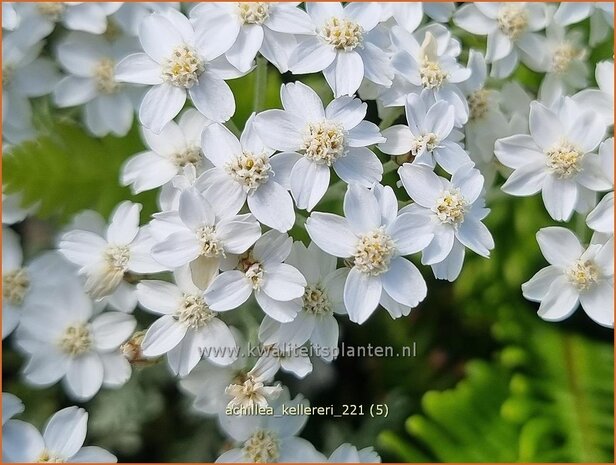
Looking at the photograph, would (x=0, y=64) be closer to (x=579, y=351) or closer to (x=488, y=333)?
(x=488, y=333)

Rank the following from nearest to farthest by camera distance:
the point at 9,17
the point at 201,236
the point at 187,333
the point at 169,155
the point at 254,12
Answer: the point at 201,236 < the point at 187,333 < the point at 254,12 < the point at 169,155 < the point at 9,17

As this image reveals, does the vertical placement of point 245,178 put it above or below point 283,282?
above

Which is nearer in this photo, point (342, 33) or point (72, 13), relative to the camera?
point (342, 33)

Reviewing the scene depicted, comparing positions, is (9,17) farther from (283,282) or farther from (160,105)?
(283,282)

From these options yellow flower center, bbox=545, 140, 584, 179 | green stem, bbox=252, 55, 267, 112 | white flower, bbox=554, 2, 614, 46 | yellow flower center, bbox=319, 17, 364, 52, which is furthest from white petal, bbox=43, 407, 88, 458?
white flower, bbox=554, 2, 614, 46

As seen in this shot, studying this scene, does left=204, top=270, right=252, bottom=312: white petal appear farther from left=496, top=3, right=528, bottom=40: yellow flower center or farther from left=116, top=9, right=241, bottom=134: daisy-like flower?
left=496, top=3, right=528, bottom=40: yellow flower center

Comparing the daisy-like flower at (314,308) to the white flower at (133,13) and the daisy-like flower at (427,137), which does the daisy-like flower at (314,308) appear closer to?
the daisy-like flower at (427,137)

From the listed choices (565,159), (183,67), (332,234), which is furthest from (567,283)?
(183,67)
